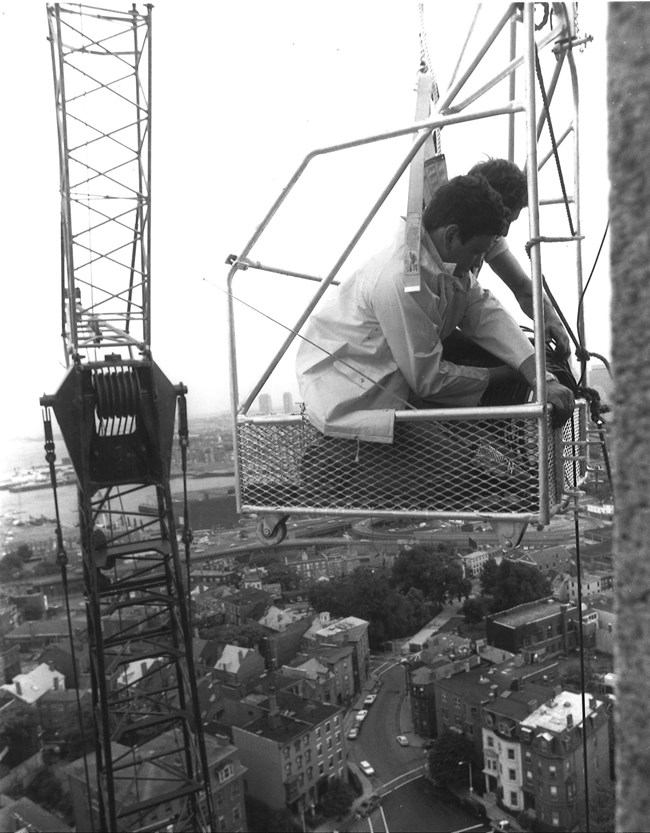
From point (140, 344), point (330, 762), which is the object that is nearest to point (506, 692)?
point (330, 762)

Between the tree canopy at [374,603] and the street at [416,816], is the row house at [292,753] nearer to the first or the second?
the street at [416,816]

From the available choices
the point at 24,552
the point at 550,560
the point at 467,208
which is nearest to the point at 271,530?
the point at 467,208

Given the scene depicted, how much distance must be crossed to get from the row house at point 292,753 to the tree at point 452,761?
1448 millimetres

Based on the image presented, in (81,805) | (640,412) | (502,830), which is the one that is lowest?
(502,830)

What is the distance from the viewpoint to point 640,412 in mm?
463

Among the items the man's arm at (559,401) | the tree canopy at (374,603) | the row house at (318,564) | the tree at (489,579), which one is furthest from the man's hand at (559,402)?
Answer: the row house at (318,564)

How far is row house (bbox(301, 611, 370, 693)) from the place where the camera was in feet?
50.9

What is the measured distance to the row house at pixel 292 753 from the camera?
11039 millimetres

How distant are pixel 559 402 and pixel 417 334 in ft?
0.95

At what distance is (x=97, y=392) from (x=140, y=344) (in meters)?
0.87

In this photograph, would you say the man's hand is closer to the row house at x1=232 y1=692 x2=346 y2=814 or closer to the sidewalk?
the row house at x1=232 y1=692 x2=346 y2=814

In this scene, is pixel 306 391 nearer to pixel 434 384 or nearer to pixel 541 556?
pixel 434 384

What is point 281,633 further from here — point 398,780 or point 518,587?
point 518,587

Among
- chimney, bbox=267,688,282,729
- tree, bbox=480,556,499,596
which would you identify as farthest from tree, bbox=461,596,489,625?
chimney, bbox=267,688,282,729
